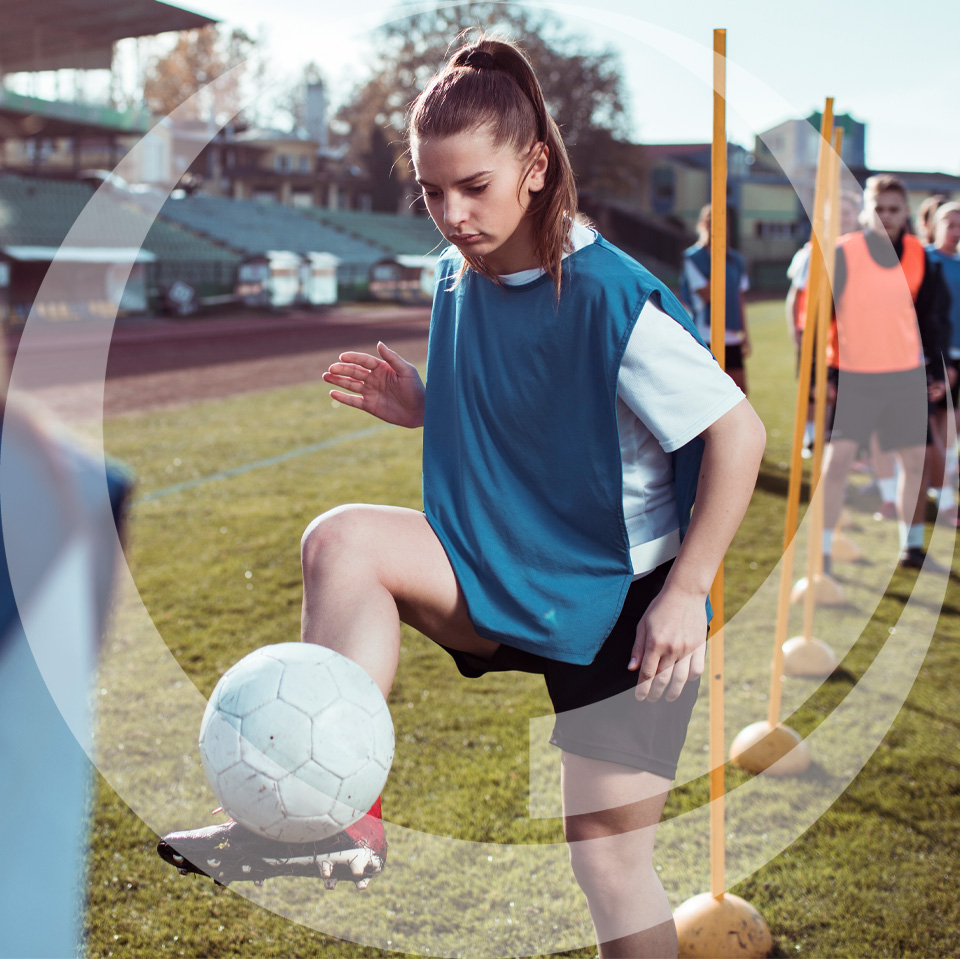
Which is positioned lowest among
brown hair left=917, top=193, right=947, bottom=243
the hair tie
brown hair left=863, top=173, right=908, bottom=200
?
the hair tie

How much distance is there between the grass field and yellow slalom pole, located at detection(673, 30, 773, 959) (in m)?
0.16

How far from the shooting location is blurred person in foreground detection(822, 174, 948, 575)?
371cm

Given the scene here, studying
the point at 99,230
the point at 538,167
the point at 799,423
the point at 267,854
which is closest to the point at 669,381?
the point at 538,167

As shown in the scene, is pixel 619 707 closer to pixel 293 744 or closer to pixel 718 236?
pixel 293 744

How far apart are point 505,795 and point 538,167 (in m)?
1.85

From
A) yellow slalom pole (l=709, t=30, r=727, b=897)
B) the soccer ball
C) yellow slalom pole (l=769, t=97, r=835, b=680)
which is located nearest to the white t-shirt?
yellow slalom pole (l=709, t=30, r=727, b=897)

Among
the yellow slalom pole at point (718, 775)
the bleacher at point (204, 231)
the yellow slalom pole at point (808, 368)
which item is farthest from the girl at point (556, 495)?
the bleacher at point (204, 231)

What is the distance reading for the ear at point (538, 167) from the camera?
1.17 m

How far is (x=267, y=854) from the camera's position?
1.03 meters

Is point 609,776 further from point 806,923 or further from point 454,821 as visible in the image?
point 454,821

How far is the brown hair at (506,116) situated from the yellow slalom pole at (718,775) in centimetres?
32

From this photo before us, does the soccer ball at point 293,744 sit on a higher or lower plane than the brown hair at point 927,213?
lower

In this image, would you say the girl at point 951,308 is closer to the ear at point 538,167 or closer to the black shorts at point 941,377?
the black shorts at point 941,377

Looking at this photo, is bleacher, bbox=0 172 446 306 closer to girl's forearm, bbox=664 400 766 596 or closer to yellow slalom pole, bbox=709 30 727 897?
yellow slalom pole, bbox=709 30 727 897
